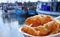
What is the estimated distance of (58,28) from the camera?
396mm

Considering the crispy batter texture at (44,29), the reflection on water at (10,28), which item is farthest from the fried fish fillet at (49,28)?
the reflection on water at (10,28)

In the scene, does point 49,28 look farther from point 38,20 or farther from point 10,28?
point 10,28

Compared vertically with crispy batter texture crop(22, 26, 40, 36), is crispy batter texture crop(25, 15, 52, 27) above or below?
above

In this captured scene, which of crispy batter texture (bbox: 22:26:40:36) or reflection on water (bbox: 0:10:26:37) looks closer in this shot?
crispy batter texture (bbox: 22:26:40:36)

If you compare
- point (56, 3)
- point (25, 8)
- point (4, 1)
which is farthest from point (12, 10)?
point (56, 3)

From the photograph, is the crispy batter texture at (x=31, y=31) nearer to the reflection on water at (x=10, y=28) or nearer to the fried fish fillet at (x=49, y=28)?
the fried fish fillet at (x=49, y=28)

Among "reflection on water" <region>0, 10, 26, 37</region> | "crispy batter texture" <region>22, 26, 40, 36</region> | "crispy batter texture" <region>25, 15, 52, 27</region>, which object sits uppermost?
"crispy batter texture" <region>25, 15, 52, 27</region>

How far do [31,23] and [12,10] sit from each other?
20.0 feet

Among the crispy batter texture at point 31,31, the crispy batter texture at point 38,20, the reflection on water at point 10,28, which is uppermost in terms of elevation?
the crispy batter texture at point 38,20

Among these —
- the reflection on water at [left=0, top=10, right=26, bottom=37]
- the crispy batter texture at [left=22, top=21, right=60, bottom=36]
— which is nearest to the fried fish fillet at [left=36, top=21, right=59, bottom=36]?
the crispy batter texture at [left=22, top=21, right=60, bottom=36]

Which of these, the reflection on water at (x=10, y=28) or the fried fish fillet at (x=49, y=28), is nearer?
the fried fish fillet at (x=49, y=28)

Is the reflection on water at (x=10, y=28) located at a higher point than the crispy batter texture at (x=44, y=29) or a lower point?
lower

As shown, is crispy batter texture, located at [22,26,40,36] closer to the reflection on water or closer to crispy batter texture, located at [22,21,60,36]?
crispy batter texture, located at [22,21,60,36]

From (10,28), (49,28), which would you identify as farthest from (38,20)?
(10,28)
